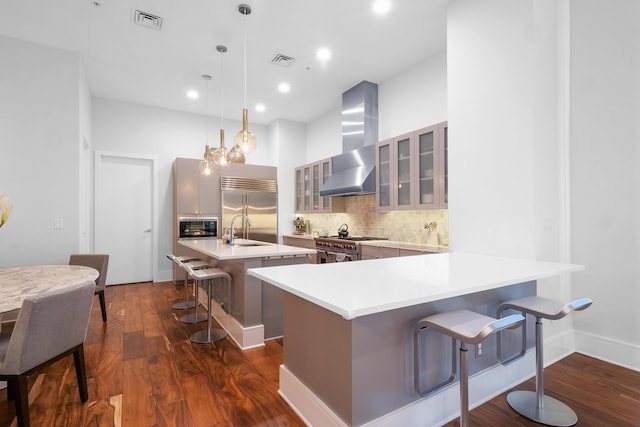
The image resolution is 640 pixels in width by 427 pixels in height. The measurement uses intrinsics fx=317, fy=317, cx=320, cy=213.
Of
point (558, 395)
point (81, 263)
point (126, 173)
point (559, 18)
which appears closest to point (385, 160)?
point (559, 18)

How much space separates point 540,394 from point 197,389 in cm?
218

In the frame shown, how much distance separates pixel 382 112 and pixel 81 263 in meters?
4.36

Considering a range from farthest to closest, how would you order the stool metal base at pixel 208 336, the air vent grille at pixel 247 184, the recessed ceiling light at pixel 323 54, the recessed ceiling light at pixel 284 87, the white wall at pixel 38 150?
the air vent grille at pixel 247 184, the recessed ceiling light at pixel 284 87, the recessed ceiling light at pixel 323 54, the white wall at pixel 38 150, the stool metal base at pixel 208 336

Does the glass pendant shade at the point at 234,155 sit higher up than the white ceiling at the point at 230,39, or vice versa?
the white ceiling at the point at 230,39

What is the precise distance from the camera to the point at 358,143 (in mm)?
4898

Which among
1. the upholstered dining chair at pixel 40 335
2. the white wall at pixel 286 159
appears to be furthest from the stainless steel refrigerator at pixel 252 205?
the upholstered dining chair at pixel 40 335

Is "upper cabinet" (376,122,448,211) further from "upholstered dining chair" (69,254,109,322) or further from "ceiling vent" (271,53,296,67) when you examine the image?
"upholstered dining chair" (69,254,109,322)

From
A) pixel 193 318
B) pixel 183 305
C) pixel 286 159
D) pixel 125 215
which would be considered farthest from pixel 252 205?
pixel 193 318

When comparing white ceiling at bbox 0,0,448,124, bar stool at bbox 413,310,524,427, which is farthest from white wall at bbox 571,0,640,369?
bar stool at bbox 413,310,524,427

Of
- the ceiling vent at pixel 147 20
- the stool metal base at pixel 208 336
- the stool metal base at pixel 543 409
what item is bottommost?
the stool metal base at pixel 208 336

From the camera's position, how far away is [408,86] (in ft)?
14.4

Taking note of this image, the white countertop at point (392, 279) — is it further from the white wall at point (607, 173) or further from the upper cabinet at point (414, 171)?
the upper cabinet at point (414, 171)

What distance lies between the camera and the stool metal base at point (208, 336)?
117 inches

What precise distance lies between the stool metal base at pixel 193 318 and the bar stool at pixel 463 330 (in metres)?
2.67
